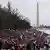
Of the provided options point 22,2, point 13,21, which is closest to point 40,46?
point 13,21

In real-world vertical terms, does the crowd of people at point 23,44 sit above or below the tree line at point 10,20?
below

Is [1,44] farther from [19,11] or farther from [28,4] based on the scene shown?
[28,4]

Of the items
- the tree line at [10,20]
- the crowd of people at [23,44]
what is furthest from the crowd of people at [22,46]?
the tree line at [10,20]

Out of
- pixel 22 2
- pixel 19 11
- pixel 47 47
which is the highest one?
pixel 22 2

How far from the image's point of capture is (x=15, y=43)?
1.79 m

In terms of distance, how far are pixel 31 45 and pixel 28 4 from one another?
24.6 inches

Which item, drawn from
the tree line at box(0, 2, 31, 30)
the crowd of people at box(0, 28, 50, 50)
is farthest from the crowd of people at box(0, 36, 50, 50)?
the tree line at box(0, 2, 31, 30)

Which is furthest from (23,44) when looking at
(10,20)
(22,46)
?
(10,20)

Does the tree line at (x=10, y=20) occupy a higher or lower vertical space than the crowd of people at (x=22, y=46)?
higher

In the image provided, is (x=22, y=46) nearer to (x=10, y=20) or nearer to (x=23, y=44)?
(x=23, y=44)

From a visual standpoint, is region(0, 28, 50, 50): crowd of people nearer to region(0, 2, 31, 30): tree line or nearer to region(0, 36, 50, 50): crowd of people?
region(0, 36, 50, 50): crowd of people

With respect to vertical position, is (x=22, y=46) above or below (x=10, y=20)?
below

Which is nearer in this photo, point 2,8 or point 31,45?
point 2,8

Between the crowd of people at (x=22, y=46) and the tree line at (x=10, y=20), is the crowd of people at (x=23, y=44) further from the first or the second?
the tree line at (x=10, y=20)
